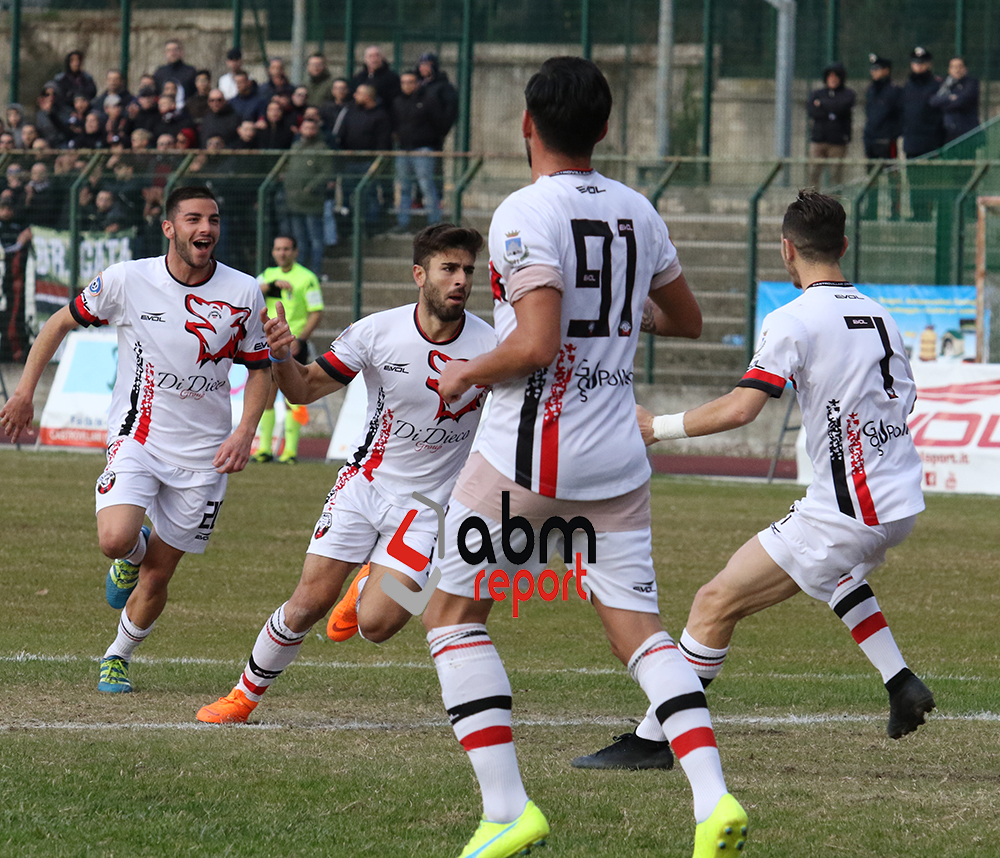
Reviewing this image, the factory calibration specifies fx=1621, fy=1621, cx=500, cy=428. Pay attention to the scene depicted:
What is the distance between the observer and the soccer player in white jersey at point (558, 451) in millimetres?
4547

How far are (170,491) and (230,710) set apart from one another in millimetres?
1476

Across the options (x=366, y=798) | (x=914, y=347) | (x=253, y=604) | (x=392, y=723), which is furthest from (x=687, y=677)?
(x=914, y=347)

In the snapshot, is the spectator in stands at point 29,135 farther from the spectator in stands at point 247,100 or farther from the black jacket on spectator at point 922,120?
the black jacket on spectator at point 922,120

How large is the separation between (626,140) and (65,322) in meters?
23.4

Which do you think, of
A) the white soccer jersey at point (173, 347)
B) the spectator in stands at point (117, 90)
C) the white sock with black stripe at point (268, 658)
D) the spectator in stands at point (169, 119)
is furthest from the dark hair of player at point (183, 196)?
the spectator in stands at point (117, 90)

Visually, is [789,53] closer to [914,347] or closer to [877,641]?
[914,347]

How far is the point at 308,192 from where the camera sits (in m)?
23.4

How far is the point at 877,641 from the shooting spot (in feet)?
21.3

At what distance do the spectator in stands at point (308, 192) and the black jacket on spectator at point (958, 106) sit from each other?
→ 8838 millimetres

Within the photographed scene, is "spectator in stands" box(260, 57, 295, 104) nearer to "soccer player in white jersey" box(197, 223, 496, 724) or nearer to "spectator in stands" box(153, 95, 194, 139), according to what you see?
"spectator in stands" box(153, 95, 194, 139)

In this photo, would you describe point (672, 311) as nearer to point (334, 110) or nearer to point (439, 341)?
point (439, 341)

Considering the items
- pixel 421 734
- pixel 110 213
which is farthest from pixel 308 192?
pixel 421 734

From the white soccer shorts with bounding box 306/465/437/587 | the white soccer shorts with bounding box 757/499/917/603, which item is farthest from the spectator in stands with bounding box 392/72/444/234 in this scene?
the white soccer shorts with bounding box 757/499/917/603

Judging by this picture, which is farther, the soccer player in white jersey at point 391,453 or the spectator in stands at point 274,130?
the spectator in stands at point 274,130
